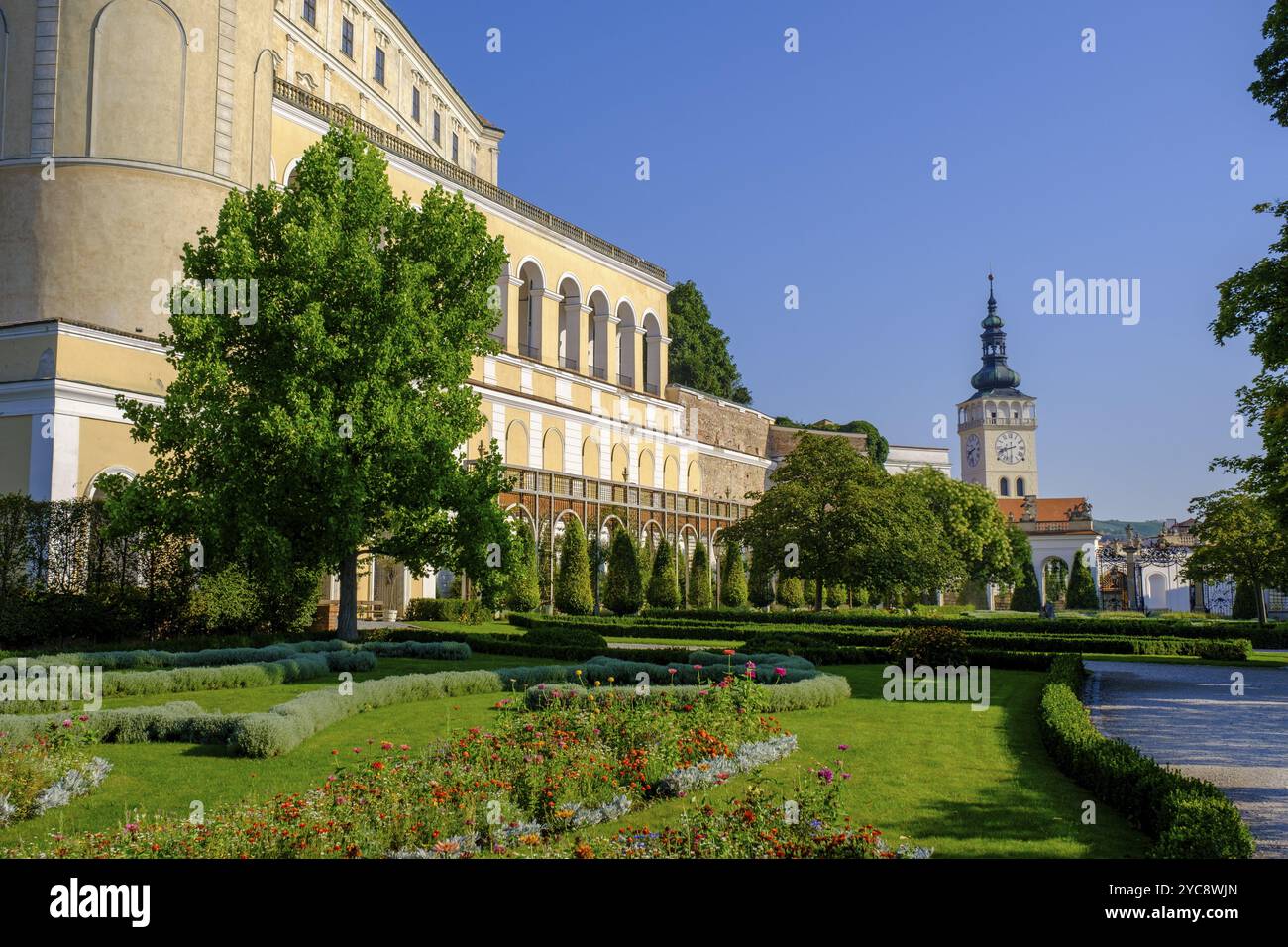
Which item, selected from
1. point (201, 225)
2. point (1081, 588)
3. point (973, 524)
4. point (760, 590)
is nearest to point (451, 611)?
point (201, 225)

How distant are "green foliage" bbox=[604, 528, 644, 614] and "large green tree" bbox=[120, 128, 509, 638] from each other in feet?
59.2

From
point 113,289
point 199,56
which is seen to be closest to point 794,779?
point 113,289

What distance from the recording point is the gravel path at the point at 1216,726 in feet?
33.0

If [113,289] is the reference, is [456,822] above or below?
below

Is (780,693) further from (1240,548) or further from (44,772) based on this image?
(1240,548)

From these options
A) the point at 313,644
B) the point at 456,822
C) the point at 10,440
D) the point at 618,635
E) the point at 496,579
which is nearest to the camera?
the point at 456,822

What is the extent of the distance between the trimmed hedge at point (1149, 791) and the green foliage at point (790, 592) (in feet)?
127

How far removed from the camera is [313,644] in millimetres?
20656

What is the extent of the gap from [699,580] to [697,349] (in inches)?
1490

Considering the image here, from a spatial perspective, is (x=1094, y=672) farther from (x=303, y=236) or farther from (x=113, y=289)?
(x=113, y=289)

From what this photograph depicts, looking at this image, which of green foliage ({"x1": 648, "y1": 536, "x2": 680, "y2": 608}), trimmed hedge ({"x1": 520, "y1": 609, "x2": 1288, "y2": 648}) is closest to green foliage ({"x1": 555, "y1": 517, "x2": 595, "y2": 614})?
trimmed hedge ({"x1": 520, "y1": 609, "x2": 1288, "y2": 648})

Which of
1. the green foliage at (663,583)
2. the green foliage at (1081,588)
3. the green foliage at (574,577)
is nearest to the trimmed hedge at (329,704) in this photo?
the green foliage at (574,577)

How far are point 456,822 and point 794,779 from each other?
11.8 ft
